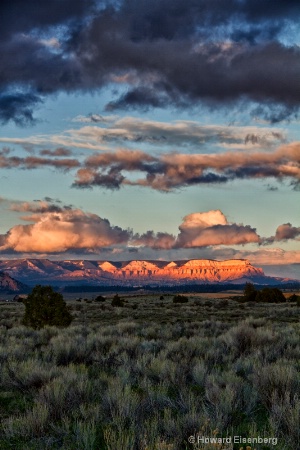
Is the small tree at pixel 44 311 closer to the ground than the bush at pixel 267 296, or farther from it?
farther from it

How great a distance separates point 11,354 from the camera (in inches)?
564

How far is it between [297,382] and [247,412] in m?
1.85

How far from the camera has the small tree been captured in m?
26.5

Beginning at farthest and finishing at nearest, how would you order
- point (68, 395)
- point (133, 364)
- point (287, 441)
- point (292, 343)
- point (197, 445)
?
point (292, 343) < point (133, 364) < point (68, 395) < point (287, 441) < point (197, 445)

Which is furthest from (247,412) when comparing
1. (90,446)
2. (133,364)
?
(133,364)

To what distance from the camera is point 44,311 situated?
26453 millimetres

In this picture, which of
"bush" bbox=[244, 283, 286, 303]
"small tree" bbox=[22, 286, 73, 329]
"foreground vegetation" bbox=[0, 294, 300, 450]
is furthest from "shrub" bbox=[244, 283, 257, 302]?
"foreground vegetation" bbox=[0, 294, 300, 450]

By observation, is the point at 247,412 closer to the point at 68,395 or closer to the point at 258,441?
the point at 258,441

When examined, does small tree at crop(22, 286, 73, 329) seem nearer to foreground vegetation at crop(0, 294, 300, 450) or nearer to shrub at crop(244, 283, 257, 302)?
foreground vegetation at crop(0, 294, 300, 450)

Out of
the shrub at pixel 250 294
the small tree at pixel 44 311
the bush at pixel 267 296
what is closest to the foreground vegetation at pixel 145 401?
the small tree at pixel 44 311

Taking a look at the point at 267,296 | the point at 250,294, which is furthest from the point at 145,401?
the point at 250,294

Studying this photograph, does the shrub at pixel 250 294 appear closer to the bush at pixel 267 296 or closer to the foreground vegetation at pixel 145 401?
the bush at pixel 267 296

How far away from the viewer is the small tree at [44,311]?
2645 centimetres

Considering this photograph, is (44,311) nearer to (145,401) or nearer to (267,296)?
(145,401)
